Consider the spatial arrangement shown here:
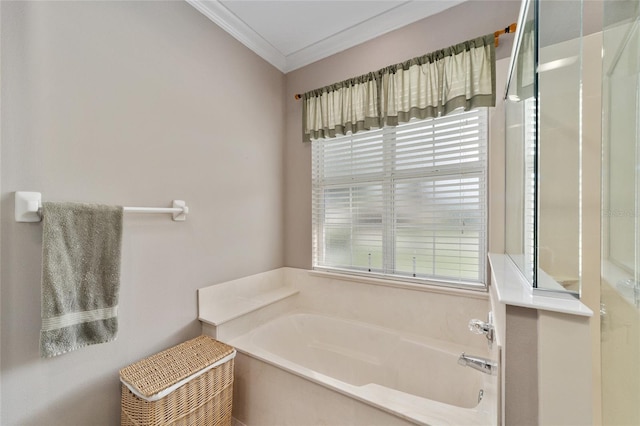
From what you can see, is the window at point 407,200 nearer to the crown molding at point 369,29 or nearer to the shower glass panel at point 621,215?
the shower glass panel at point 621,215

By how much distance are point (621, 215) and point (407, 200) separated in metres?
1.02

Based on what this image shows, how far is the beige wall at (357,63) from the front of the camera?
154cm

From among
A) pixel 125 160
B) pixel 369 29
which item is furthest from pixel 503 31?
pixel 125 160

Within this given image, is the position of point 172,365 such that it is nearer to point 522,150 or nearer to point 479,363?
point 479,363

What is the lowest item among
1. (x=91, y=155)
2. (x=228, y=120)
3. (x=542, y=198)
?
(x=542, y=198)

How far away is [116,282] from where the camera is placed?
3.87ft

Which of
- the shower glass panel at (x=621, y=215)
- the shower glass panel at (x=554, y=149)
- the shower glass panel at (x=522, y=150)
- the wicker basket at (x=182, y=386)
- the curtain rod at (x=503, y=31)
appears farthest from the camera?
the curtain rod at (x=503, y=31)

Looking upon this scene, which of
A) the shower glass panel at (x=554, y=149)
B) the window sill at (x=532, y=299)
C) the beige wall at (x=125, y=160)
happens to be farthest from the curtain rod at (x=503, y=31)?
the beige wall at (x=125, y=160)

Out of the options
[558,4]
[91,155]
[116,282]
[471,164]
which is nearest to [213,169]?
[91,155]

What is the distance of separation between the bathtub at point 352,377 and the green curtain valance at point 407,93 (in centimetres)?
152

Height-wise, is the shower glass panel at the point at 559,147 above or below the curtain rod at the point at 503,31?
below

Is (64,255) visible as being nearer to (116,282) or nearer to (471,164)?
(116,282)

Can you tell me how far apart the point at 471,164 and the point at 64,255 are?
218cm

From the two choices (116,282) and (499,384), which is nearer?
(499,384)
